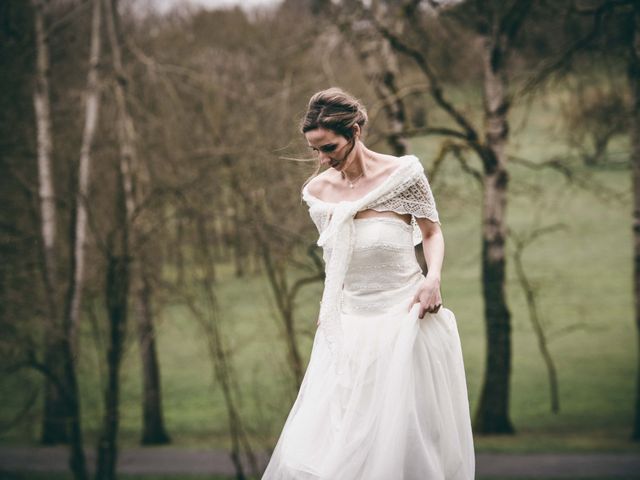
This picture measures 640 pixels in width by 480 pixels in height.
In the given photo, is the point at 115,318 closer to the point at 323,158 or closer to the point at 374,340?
the point at 374,340

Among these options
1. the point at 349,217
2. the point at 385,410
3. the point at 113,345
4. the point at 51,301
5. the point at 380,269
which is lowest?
the point at 113,345

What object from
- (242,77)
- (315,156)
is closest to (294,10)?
(242,77)

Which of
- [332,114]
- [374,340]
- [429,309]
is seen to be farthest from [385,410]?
[332,114]

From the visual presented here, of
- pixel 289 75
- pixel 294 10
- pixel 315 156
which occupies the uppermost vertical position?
pixel 294 10

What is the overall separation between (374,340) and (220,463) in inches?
535

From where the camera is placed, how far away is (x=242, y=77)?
1625cm

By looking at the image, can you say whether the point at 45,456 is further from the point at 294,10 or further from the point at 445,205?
the point at 294,10

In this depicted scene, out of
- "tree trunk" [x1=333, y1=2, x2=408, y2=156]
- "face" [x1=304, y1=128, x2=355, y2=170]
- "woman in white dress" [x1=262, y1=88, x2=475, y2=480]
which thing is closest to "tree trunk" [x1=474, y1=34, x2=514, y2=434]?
"tree trunk" [x1=333, y1=2, x2=408, y2=156]

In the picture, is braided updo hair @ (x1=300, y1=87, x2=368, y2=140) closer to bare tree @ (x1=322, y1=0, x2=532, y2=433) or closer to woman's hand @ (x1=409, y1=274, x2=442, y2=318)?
woman's hand @ (x1=409, y1=274, x2=442, y2=318)

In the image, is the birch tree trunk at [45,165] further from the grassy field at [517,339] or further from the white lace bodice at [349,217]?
the white lace bodice at [349,217]

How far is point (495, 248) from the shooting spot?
14.9 meters

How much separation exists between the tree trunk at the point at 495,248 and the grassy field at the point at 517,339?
40 cm

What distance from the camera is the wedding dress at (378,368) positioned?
10.9 ft

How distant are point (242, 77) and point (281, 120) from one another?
383cm
